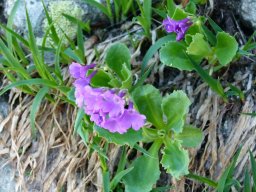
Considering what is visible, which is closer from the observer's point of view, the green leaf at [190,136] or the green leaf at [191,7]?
the green leaf at [190,136]

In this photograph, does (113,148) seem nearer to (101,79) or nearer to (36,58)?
(101,79)

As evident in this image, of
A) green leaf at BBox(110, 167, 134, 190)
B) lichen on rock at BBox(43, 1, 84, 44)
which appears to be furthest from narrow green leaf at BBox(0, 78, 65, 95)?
green leaf at BBox(110, 167, 134, 190)

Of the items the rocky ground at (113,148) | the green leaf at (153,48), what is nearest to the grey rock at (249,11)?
the rocky ground at (113,148)

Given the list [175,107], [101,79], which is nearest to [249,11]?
[175,107]

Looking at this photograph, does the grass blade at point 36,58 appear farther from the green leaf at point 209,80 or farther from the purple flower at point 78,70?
the green leaf at point 209,80

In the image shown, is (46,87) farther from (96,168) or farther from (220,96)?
(220,96)
